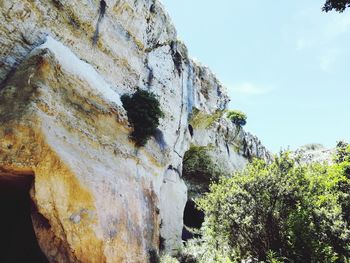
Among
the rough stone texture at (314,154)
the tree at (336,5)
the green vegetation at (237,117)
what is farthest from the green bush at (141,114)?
the green vegetation at (237,117)

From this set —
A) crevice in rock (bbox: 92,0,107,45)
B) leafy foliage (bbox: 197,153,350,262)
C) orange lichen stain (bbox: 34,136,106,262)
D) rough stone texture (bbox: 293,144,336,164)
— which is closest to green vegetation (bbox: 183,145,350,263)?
leafy foliage (bbox: 197,153,350,262)

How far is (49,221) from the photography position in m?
8.41

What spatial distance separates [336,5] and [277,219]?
27.0 ft

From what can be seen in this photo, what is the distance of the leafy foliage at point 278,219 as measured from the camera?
11281 millimetres

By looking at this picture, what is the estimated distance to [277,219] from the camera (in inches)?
475

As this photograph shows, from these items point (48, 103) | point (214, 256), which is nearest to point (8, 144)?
point (48, 103)

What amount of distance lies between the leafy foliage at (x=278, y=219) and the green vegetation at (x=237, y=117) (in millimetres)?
18437

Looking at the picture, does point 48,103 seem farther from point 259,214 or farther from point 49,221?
point 259,214

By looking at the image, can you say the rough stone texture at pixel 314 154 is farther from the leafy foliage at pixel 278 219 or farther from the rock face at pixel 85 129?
the rock face at pixel 85 129

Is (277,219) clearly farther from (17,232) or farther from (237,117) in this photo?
(237,117)

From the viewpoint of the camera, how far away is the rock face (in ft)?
27.3

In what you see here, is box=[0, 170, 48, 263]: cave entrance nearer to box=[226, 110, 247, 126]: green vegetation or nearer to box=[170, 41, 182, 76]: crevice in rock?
box=[170, 41, 182, 76]: crevice in rock

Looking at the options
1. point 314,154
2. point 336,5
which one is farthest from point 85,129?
point 314,154

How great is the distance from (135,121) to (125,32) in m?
4.82
